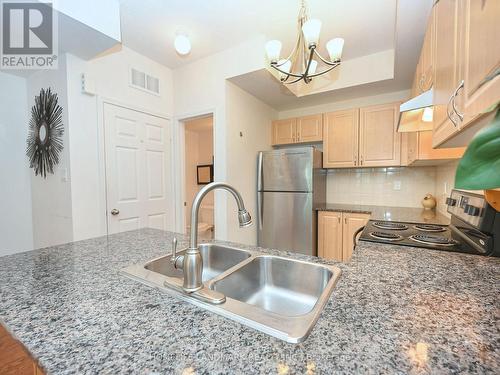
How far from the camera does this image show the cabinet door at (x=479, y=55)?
0.56m

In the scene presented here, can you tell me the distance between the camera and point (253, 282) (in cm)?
100

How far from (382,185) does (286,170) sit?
4.35 feet

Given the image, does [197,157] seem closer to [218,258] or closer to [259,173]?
[259,173]

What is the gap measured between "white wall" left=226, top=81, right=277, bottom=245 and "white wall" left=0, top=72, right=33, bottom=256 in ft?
7.74

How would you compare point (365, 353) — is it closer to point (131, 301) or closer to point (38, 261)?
point (131, 301)

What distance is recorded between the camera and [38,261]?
992 mm

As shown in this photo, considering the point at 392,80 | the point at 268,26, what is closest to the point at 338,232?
the point at 392,80

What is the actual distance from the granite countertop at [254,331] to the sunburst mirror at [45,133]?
1.79 m

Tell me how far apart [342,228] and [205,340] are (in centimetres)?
253

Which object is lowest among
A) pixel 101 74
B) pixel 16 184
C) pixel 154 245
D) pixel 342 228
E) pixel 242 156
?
pixel 342 228

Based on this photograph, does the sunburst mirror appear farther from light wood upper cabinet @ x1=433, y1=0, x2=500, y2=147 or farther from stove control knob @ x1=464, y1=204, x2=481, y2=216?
stove control knob @ x1=464, y1=204, x2=481, y2=216

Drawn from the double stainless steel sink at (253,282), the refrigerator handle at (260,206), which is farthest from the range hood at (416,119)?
the refrigerator handle at (260,206)

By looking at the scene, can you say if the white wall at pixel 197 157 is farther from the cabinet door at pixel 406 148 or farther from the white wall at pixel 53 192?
the cabinet door at pixel 406 148

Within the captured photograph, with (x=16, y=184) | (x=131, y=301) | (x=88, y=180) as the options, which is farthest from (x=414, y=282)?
(x=16, y=184)
